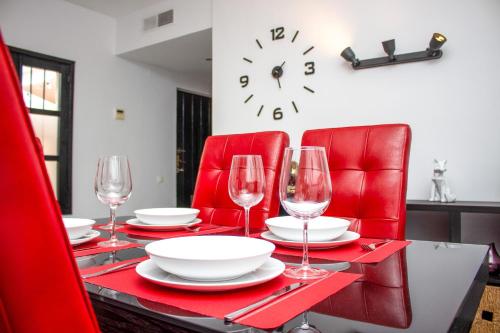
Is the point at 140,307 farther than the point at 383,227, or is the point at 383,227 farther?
the point at 383,227

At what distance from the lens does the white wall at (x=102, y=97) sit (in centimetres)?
398

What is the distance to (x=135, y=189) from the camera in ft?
15.9

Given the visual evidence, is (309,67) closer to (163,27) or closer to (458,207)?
(458,207)

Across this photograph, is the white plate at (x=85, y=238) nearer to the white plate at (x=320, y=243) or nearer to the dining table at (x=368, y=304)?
the dining table at (x=368, y=304)

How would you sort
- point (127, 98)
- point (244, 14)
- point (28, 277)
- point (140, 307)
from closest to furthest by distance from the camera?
point (28, 277) → point (140, 307) → point (244, 14) → point (127, 98)

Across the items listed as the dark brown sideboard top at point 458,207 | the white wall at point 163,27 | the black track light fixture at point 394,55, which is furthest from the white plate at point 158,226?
the white wall at point 163,27

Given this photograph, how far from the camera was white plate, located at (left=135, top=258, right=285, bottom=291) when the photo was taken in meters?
0.51

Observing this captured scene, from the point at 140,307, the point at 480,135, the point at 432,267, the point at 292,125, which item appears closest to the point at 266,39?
the point at 292,125

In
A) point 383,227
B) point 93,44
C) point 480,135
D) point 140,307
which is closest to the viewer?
point 140,307

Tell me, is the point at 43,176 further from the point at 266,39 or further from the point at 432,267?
the point at 266,39

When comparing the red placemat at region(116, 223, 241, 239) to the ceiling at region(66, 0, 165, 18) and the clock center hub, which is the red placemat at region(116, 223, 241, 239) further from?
the ceiling at region(66, 0, 165, 18)

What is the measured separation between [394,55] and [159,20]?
2688 millimetres

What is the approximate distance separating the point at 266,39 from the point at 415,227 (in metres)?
1.95

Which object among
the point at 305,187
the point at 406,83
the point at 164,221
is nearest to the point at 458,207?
the point at 406,83
